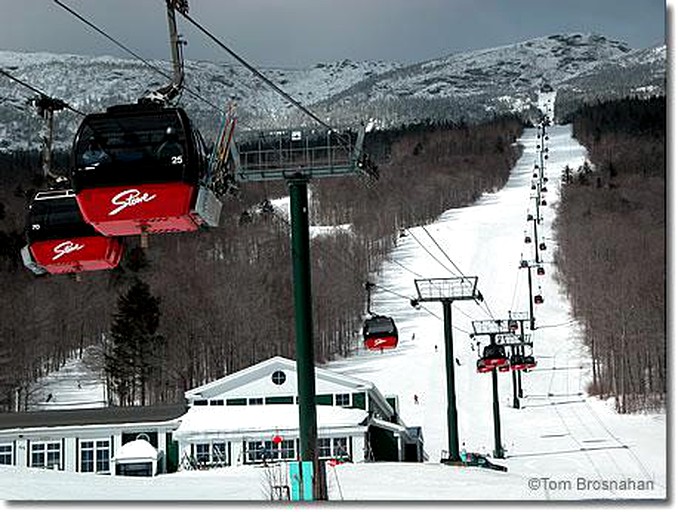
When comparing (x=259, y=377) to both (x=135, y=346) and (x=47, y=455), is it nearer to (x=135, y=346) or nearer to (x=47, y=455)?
(x=47, y=455)

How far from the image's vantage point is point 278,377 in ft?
70.6

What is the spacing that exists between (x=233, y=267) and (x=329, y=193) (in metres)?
7.51

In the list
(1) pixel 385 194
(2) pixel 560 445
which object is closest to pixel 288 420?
(2) pixel 560 445

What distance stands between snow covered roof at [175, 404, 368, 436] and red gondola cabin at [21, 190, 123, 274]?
12.2m

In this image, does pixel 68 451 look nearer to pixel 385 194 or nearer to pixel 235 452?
pixel 235 452

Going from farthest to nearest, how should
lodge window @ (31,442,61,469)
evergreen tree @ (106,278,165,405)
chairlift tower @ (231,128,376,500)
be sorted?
evergreen tree @ (106,278,165,405) < lodge window @ (31,442,61,469) < chairlift tower @ (231,128,376,500)

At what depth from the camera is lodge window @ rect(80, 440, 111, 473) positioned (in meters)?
19.4

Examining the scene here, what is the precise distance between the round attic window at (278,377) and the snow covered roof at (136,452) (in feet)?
10.9

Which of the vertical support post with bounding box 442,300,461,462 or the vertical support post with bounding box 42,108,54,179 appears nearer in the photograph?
the vertical support post with bounding box 42,108,54,179

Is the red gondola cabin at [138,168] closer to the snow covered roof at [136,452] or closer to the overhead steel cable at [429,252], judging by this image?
the snow covered roof at [136,452]

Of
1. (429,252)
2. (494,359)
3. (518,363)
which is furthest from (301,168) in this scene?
(429,252)

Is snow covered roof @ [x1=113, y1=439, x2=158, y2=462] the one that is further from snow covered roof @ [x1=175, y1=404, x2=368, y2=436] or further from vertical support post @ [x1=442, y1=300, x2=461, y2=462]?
vertical support post @ [x1=442, y1=300, x2=461, y2=462]

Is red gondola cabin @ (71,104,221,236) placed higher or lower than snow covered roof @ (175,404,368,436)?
higher

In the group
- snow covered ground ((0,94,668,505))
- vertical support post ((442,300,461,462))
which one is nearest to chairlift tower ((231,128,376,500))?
snow covered ground ((0,94,668,505))
